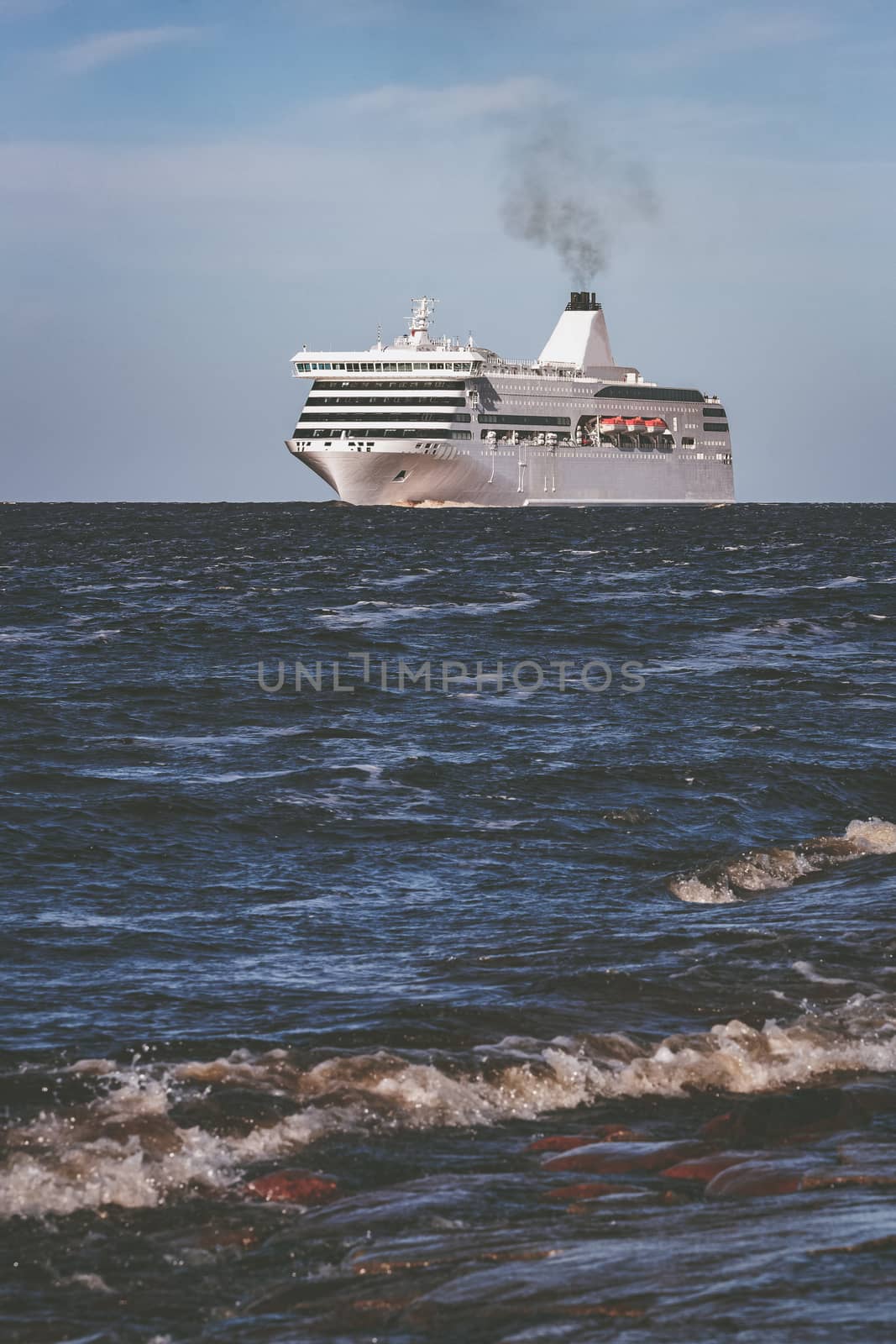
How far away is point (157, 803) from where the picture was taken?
15125 mm

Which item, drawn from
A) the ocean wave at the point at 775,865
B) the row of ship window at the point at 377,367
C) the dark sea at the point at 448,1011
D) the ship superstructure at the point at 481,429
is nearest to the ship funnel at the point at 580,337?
the ship superstructure at the point at 481,429

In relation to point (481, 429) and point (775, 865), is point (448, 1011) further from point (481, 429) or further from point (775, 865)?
point (481, 429)

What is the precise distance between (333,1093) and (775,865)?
6.29m

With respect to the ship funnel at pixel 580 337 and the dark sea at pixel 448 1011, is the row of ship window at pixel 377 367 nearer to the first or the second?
the ship funnel at pixel 580 337

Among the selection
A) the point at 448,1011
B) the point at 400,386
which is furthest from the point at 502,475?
the point at 448,1011

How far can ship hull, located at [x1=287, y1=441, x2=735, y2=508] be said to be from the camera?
117500 mm

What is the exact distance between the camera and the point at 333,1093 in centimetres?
766

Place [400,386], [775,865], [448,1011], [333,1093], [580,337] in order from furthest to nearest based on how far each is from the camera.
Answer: [580,337] → [400,386] → [775,865] → [448,1011] → [333,1093]

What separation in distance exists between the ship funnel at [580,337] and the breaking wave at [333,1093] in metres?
140

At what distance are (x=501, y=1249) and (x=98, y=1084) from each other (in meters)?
2.84

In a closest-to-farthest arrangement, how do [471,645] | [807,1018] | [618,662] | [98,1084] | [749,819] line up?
[98,1084]
[807,1018]
[749,819]
[618,662]
[471,645]

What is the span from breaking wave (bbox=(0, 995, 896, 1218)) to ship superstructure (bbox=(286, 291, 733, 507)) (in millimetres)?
109179

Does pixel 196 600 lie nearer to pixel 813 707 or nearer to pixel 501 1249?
pixel 813 707

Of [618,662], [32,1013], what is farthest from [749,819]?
[618,662]
